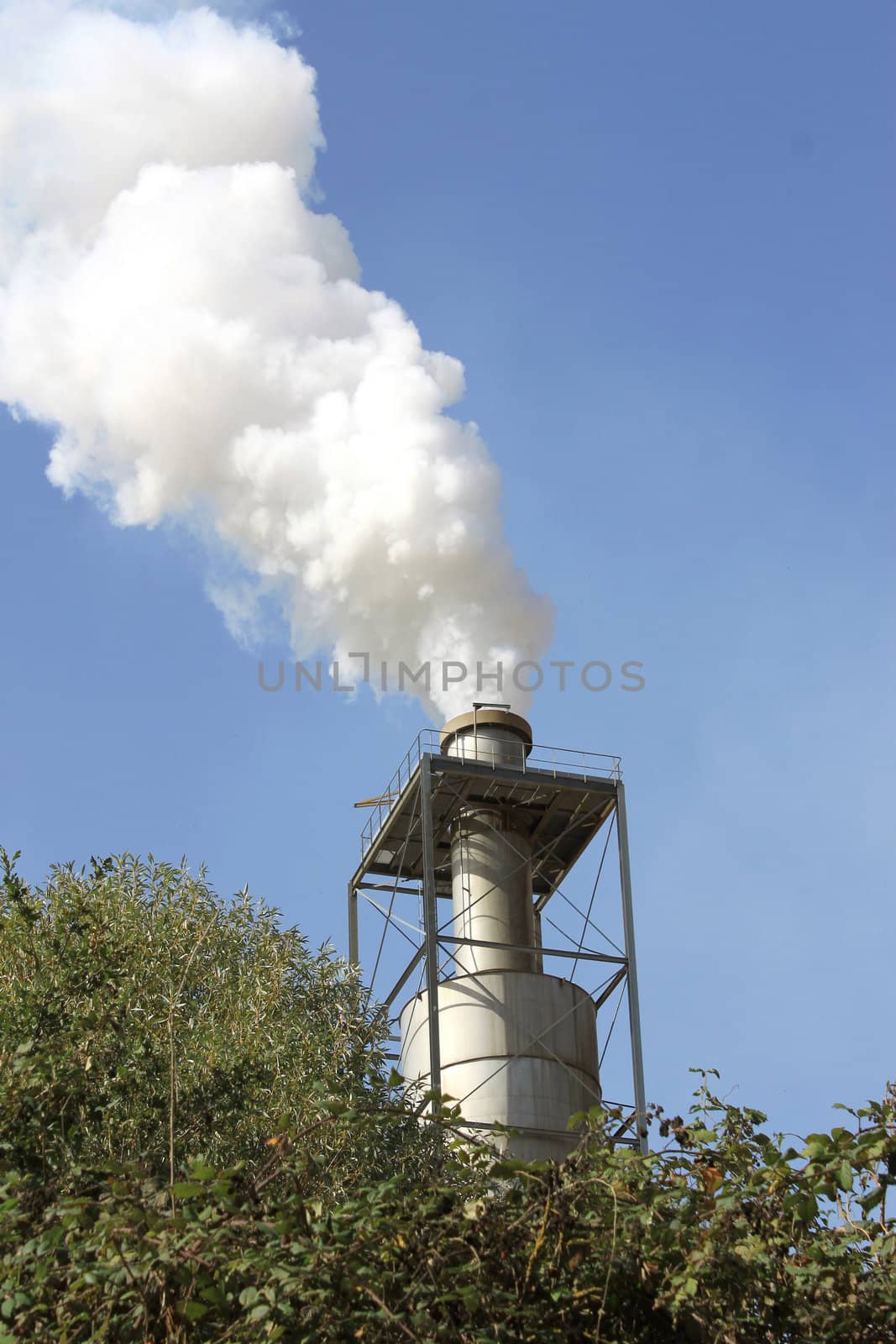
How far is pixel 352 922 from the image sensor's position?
30828 mm

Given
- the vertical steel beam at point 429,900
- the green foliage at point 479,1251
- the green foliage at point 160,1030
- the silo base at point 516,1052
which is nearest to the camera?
the green foliage at point 479,1251

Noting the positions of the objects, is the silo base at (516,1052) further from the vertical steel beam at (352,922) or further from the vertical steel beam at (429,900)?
the vertical steel beam at (352,922)

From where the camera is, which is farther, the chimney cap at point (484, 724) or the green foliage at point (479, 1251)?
the chimney cap at point (484, 724)

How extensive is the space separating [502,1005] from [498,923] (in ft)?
6.05

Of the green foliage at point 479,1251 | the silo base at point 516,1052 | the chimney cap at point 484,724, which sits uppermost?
the chimney cap at point 484,724

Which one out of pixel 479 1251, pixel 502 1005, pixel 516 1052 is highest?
pixel 502 1005

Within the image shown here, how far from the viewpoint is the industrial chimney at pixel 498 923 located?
25906mm

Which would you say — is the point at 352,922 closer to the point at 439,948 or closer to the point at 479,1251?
the point at 439,948

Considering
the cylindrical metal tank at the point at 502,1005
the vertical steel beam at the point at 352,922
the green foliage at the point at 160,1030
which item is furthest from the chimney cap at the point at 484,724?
the green foliage at the point at 160,1030

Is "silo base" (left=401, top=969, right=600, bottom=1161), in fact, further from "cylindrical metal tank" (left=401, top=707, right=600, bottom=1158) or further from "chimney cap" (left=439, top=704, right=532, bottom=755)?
"chimney cap" (left=439, top=704, right=532, bottom=755)

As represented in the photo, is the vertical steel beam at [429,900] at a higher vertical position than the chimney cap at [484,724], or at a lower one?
lower

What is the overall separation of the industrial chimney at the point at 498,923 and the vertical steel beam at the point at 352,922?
0.09 ft

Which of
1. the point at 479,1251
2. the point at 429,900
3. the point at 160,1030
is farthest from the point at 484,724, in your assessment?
the point at 479,1251

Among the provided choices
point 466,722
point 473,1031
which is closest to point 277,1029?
point 473,1031
